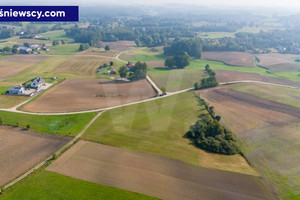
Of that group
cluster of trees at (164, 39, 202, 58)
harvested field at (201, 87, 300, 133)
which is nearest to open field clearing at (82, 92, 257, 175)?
harvested field at (201, 87, 300, 133)

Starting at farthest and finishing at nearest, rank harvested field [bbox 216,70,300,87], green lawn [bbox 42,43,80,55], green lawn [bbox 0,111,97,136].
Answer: green lawn [bbox 42,43,80,55] → harvested field [bbox 216,70,300,87] → green lawn [bbox 0,111,97,136]

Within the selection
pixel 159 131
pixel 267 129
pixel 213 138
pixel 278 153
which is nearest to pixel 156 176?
pixel 159 131

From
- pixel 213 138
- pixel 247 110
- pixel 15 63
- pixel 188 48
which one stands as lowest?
pixel 213 138

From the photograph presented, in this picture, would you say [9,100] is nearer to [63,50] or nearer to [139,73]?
[139,73]

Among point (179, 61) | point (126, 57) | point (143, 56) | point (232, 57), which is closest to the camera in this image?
point (179, 61)

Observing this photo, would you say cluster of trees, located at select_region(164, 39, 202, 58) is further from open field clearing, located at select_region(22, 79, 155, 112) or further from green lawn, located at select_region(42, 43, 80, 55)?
green lawn, located at select_region(42, 43, 80, 55)

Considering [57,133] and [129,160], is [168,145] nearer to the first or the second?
[129,160]
